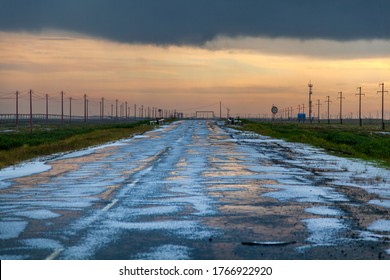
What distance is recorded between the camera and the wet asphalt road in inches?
336

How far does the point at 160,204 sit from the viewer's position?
1305 centimetres

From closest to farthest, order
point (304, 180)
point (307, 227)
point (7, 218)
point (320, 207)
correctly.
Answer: point (307, 227), point (7, 218), point (320, 207), point (304, 180)

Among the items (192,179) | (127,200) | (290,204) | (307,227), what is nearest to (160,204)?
(127,200)

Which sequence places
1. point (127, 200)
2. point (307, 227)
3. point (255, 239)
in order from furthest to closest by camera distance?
1. point (127, 200)
2. point (307, 227)
3. point (255, 239)

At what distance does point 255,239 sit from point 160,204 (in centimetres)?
411

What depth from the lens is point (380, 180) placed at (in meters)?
18.1

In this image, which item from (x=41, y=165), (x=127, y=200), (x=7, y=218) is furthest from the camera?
(x=41, y=165)

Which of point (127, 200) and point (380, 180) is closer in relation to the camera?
point (127, 200)

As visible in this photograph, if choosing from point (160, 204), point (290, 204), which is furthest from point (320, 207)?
point (160, 204)

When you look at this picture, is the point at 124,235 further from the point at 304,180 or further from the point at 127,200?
the point at 304,180

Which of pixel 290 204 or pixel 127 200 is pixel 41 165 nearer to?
pixel 127 200

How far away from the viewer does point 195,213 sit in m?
11.8

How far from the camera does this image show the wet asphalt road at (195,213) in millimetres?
8547
